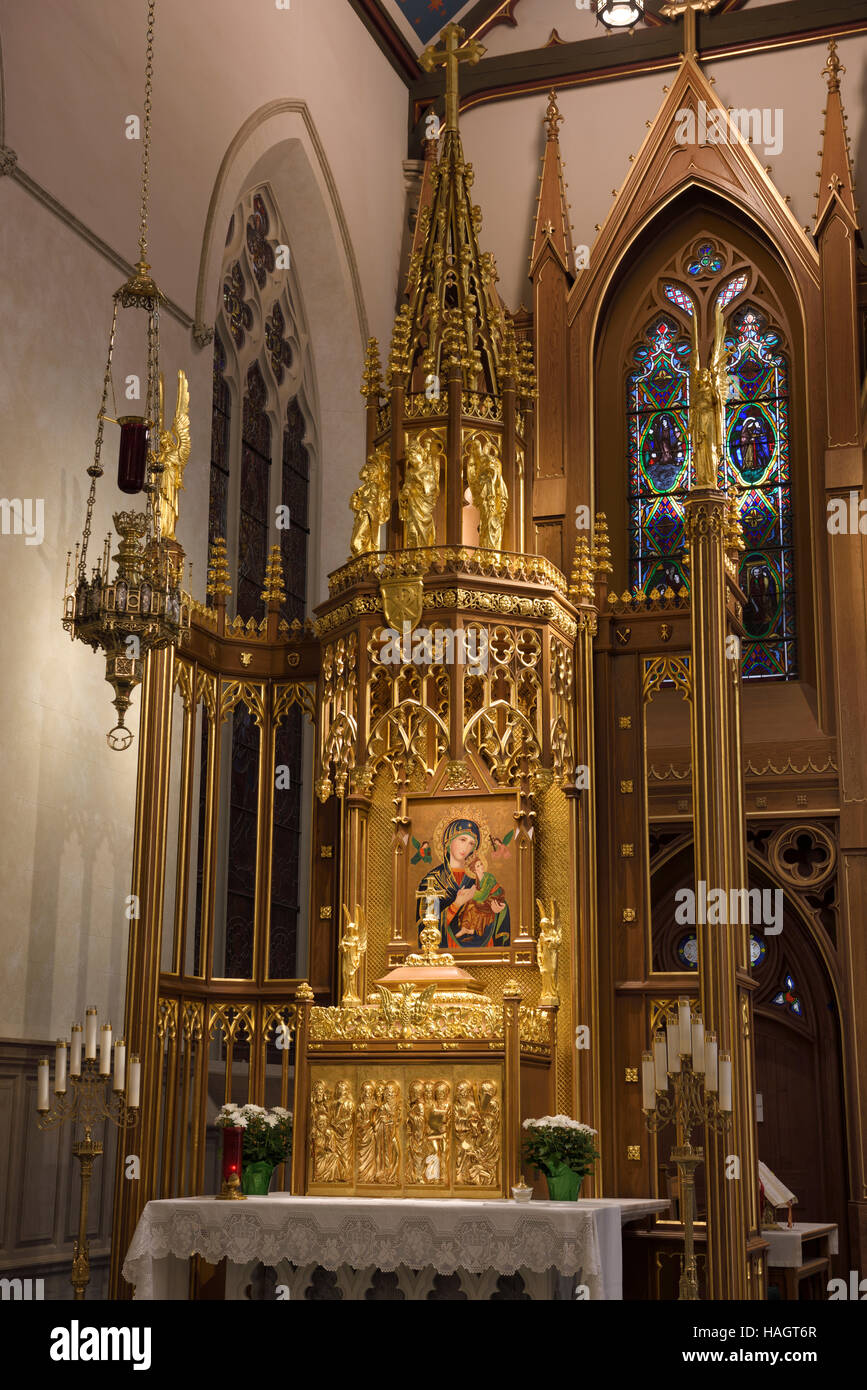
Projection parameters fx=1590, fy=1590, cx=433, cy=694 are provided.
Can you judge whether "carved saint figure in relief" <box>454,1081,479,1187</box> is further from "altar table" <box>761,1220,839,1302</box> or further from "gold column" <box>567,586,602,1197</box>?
"altar table" <box>761,1220,839,1302</box>

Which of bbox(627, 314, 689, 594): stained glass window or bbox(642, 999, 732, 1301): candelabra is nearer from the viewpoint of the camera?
bbox(642, 999, 732, 1301): candelabra

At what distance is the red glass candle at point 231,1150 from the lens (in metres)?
8.89

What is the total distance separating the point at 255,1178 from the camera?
9.23m

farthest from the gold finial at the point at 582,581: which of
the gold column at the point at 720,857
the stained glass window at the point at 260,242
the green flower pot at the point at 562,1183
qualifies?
the stained glass window at the point at 260,242

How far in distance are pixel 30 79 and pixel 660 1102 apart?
26.3ft

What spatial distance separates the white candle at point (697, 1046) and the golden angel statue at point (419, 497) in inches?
150

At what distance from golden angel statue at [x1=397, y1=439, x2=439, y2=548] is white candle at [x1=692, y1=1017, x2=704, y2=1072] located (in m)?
3.82

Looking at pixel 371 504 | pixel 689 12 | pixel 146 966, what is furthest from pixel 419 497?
pixel 689 12

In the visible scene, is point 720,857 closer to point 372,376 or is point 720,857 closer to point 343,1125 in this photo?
point 343,1125

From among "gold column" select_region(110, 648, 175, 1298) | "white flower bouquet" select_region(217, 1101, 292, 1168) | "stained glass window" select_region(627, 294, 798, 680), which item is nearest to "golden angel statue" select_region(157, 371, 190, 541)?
"gold column" select_region(110, 648, 175, 1298)

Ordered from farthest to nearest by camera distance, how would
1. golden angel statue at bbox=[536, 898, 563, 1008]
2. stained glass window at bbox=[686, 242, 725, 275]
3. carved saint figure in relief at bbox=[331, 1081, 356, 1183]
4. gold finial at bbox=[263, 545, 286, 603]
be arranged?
stained glass window at bbox=[686, 242, 725, 275] < gold finial at bbox=[263, 545, 286, 603] < golden angel statue at bbox=[536, 898, 563, 1008] < carved saint figure in relief at bbox=[331, 1081, 356, 1183]

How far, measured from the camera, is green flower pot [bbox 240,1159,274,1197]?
923cm

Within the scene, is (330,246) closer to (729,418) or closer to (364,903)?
(729,418)

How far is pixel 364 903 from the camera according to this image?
415 inches
